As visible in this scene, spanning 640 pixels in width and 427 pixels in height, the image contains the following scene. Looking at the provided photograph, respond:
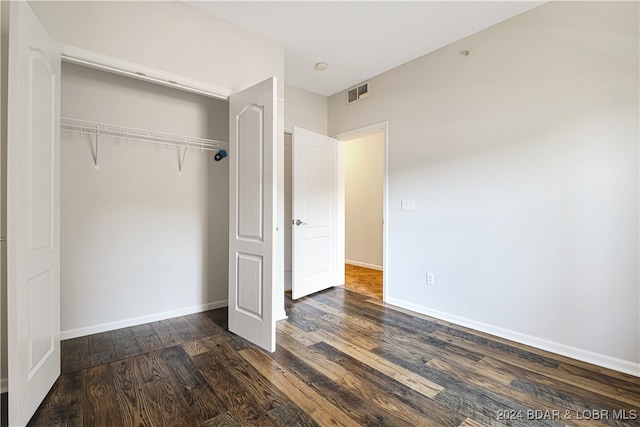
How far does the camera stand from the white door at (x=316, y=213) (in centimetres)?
377

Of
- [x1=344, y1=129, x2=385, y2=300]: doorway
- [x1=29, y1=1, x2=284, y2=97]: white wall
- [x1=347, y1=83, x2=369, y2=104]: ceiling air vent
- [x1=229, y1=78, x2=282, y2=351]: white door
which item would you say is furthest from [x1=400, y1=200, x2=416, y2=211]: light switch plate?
[x1=344, y1=129, x2=385, y2=300]: doorway

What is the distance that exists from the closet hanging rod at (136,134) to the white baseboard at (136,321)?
167 centimetres

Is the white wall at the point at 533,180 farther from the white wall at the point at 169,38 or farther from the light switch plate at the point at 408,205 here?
the white wall at the point at 169,38

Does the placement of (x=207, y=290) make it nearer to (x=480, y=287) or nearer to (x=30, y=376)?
(x=30, y=376)

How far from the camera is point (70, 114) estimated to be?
8.11 feet

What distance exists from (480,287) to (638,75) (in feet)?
6.34

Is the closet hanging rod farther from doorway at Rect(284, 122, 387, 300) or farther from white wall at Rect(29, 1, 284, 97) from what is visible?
doorway at Rect(284, 122, 387, 300)

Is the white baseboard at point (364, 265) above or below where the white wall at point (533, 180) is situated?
below

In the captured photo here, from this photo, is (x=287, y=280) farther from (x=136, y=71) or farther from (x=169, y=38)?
(x=169, y=38)

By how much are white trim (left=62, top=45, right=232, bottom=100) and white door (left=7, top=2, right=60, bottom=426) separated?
0.78 feet

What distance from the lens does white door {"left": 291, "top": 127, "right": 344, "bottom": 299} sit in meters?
3.77

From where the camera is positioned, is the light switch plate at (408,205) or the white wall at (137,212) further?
the light switch plate at (408,205)

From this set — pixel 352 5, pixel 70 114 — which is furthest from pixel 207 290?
pixel 352 5

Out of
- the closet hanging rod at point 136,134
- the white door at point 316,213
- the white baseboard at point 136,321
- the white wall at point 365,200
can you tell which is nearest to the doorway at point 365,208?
the white wall at point 365,200
